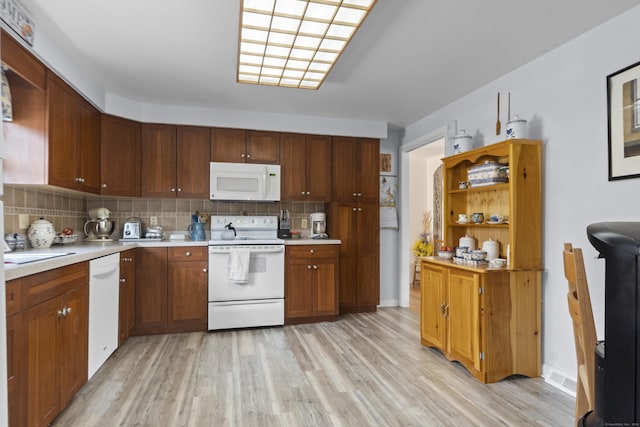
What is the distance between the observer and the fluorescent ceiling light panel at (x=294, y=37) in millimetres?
1915

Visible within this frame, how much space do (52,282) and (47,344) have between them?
0.30 metres

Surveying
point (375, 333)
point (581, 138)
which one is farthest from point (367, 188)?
point (581, 138)

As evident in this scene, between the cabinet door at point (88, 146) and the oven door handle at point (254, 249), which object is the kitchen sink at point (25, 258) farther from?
the oven door handle at point (254, 249)

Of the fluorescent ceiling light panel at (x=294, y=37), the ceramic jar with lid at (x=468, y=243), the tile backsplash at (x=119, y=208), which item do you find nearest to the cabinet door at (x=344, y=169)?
the tile backsplash at (x=119, y=208)

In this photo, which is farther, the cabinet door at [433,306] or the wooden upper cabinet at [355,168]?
the wooden upper cabinet at [355,168]

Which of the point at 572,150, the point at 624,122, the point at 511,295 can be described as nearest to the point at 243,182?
the point at 511,295

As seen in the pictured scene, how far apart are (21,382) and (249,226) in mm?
2664

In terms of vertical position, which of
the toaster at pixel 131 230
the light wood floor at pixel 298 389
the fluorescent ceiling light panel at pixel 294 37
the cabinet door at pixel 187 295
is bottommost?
the light wood floor at pixel 298 389

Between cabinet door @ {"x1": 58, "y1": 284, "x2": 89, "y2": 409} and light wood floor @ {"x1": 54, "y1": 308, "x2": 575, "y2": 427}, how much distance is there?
0.47ft

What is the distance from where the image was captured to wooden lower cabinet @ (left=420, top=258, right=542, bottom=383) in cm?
243

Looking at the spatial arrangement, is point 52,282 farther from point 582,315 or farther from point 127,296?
point 582,315

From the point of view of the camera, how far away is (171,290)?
3439 millimetres

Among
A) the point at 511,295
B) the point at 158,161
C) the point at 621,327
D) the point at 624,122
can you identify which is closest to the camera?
the point at 621,327

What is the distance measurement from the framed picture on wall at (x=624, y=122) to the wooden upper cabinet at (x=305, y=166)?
2.70 metres
